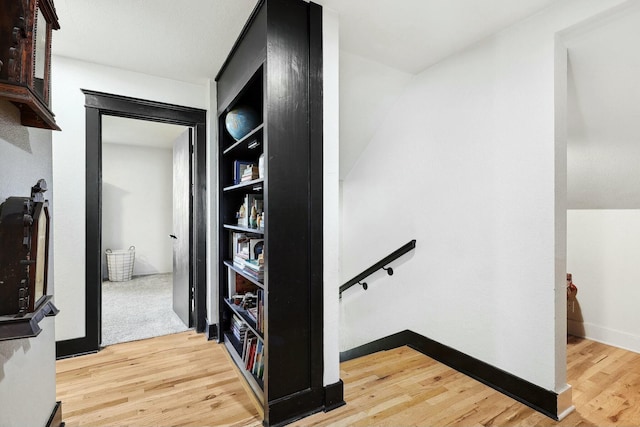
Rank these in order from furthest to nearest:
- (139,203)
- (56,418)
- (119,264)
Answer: (139,203) < (119,264) < (56,418)

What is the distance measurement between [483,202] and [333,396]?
5.18 ft

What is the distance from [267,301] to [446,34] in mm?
2045

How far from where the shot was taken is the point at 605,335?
2650mm

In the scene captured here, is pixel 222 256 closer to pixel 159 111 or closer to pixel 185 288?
pixel 185 288

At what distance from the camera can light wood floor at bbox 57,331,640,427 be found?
169 cm

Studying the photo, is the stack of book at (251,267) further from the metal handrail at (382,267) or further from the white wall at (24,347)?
the metal handrail at (382,267)

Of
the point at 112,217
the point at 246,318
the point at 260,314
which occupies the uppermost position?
the point at 112,217

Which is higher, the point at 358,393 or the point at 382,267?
the point at 382,267

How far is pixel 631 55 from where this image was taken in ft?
5.44

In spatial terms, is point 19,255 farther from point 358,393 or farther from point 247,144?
point 358,393

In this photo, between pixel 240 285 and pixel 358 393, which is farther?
pixel 240 285

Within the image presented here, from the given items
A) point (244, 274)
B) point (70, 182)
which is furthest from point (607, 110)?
point (70, 182)

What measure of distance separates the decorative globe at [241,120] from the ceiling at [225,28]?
17.9 inches

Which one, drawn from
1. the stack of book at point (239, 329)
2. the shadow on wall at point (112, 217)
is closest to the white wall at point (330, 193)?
the stack of book at point (239, 329)
